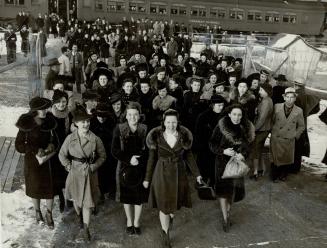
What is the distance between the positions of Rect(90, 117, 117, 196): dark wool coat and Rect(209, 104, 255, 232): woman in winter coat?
52.2 inches

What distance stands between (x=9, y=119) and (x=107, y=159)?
4.34m

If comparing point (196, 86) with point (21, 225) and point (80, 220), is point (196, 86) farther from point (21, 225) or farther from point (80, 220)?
point (21, 225)

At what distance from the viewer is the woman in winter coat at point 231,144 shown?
4.55m

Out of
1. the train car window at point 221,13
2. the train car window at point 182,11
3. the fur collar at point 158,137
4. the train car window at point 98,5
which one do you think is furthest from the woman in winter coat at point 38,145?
the train car window at point 221,13

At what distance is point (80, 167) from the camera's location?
434cm

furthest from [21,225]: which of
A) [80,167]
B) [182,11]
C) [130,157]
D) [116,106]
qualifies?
[182,11]

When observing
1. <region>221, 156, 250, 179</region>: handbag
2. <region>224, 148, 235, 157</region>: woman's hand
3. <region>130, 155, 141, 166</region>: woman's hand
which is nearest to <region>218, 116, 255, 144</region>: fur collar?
<region>224, 148, 235, 157</region>: woman's hand

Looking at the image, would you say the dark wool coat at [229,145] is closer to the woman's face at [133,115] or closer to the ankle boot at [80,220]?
the woman's face at [133,115]

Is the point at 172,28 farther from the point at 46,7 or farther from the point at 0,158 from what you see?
the point at 0,158

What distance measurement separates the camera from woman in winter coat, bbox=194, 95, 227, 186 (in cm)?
525

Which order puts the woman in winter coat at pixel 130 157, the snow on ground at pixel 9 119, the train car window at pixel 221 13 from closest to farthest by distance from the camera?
1. the woman in winter coat at pixel 130 157
2. the snow on ground at pixel 9 119
3. the train car window at pixel 221 13

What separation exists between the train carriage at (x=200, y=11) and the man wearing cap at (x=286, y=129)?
20057mm

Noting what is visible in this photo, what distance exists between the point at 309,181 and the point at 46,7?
24343mm

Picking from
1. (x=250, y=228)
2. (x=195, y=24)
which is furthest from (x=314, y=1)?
(x=250, y=228)
